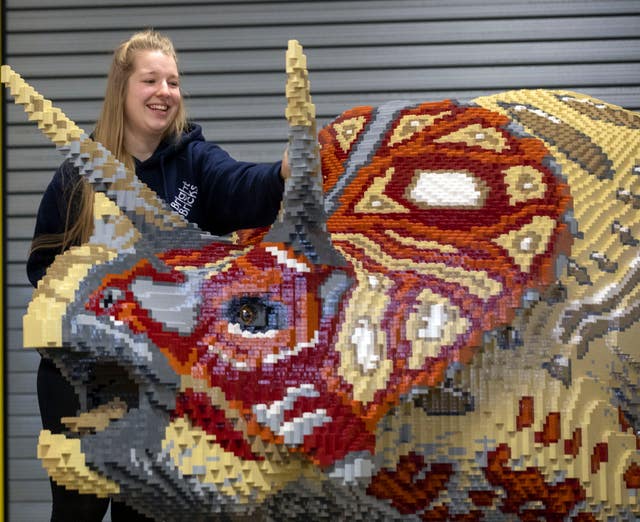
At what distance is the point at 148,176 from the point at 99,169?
0.52 m

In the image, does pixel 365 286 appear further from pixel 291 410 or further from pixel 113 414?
pixel 113 414

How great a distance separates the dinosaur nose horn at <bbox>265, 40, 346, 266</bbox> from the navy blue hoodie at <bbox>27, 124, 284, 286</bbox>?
17.4 inches

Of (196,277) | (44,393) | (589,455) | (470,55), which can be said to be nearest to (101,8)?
(470,55)

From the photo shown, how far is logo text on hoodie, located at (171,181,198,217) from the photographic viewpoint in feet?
6.91

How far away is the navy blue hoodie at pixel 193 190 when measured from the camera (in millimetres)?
2070

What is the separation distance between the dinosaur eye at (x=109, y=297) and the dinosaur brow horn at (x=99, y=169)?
0.13 meters

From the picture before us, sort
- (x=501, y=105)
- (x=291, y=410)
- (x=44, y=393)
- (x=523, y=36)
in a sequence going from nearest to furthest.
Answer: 1. (x=291, y=410)
2. (x=501, y=105)
3. (x=44, y=393)
4. (x=523, y=36)

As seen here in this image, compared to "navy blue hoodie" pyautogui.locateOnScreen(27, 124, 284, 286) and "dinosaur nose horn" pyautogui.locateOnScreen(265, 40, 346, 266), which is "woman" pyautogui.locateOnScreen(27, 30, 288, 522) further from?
"dinosaur nose horn" pyautogui.locateOnScreen(265, 40, 346, 266)

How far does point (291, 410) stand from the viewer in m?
1.49

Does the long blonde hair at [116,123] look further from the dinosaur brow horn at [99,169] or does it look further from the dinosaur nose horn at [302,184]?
the dinosaur nose horn at [302,184]

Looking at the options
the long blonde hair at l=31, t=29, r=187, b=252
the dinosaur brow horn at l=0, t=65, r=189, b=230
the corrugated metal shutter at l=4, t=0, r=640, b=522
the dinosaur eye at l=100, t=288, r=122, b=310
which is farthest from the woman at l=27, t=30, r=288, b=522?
the corrugated metal shutter at l=4, t=0, r=640, b=522

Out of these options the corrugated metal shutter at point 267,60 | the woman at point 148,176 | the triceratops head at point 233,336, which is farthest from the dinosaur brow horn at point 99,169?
the corrugated metal shutter at point 267,60

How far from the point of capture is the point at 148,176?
2.10 meters

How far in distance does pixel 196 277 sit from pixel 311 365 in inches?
8.6
